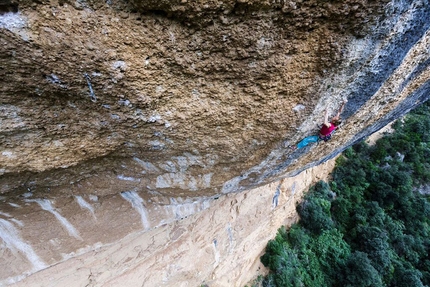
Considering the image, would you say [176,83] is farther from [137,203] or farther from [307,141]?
[137,203]

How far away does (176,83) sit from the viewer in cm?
129

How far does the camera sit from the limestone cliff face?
992mm

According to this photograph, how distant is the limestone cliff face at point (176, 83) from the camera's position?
99 centimetres

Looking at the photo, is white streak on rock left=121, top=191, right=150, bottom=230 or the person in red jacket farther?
white streak on rock left=121, top=191, right=150, bottom=230

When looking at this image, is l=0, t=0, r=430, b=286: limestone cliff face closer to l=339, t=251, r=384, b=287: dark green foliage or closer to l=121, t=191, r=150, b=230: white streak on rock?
l=121, t=191, r=150, b=230: white streak on rock

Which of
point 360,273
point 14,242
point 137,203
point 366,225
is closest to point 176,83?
point 137,203

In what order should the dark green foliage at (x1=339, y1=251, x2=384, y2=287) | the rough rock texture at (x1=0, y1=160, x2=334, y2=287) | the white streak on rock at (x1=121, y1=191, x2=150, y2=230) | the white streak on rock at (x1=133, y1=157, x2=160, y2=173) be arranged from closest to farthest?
the white streak on rock at (x1=133, y1=157, x2=160, y2=173)
the rough rock texture at (x1=0, y1=160, x2=334, y2=287)
the white streak on rock at (x1=121, y1=191, x2=150, y2=230)
the dark green foliage at (x1=339, y1=251, x2=384, y2=287)

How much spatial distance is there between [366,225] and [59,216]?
700 centimetres

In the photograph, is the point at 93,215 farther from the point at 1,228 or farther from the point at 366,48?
the point at 366,48

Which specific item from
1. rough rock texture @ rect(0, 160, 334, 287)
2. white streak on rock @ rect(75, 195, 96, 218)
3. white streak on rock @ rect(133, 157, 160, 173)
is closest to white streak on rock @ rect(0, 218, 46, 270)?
rough rock texture @ rect(0, 160, 334, 287)

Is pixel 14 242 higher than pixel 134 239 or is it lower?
higher

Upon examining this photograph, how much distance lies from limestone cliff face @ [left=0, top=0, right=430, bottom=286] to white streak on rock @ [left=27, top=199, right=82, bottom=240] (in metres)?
0.01

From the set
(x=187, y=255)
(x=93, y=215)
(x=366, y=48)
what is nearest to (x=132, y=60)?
(x=366, y=48)

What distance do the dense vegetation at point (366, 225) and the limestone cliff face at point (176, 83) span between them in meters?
4.55
